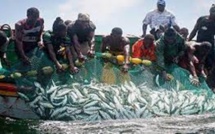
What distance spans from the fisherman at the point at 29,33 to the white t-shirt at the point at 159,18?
4273 mm

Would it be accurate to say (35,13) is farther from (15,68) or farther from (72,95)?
(72,95)

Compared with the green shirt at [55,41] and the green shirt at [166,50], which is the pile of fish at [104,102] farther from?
the green shirt at [55,41]

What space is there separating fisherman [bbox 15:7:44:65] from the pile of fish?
96cm

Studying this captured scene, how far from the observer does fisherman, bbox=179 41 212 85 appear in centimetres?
1391

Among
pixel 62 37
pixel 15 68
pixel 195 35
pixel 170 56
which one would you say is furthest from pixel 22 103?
pixel 195 35

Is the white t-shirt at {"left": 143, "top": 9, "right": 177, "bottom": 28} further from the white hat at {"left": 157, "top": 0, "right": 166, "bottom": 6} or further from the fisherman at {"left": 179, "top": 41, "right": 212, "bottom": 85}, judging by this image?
the fisherman at {"left": 179, "top": 41, "right": 212, "bottom": 85}

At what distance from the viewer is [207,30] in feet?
48.9

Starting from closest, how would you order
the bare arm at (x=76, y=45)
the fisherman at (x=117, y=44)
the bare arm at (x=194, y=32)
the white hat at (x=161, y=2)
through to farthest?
the bare arm at (x=76, y=45)
the fisherman at (x=117, y=44)
the bare arm at (x=194, y=32)
the white hat at (x=161, y=2)

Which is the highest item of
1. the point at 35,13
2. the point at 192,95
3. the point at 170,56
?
the point at 35,13

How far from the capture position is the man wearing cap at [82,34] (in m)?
12.4

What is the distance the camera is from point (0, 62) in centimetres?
1229

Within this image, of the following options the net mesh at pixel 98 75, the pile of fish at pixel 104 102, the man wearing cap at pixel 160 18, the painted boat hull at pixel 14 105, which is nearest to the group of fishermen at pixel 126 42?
the man wearing cap at pixel 160 18

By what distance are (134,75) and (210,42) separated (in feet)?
10.7

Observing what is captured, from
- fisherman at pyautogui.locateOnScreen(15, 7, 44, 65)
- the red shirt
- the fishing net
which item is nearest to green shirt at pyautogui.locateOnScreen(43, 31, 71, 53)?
fisherman at pyautogui.locateOnScreen(15, 7, 44, 65)
